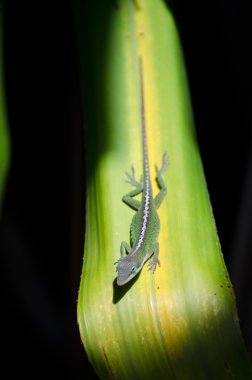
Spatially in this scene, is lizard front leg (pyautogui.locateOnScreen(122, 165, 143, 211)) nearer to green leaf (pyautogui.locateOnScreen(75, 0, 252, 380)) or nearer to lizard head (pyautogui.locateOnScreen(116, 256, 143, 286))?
green leaf (pyautogui.locateOnScreen(75, 0, 252, 380))

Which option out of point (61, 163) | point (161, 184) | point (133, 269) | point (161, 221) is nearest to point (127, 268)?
point (133, 269)

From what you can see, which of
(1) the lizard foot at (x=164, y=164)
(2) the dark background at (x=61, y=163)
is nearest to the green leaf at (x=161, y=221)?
(1) the lizard foot at (x=164, y=164)

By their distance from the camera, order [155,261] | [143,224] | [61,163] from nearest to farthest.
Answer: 1. [155,261]
2. [143,224]
3. [61,163]

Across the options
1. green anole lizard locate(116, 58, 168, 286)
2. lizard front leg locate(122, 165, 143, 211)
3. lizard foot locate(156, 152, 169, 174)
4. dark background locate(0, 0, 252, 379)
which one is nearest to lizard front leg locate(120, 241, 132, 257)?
green anole lizard locate(116, 58, 168, 286)

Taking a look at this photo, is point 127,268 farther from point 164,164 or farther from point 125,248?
point 164,164

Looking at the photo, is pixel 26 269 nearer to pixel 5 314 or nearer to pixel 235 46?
pixel 5 314
